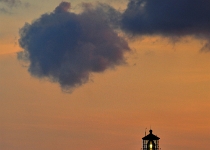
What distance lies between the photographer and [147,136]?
334ft

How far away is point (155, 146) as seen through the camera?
100750mm

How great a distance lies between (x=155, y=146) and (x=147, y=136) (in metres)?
1.97

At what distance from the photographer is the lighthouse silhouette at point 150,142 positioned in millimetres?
100375

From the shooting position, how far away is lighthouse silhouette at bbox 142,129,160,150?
10038cm

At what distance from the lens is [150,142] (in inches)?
3964
